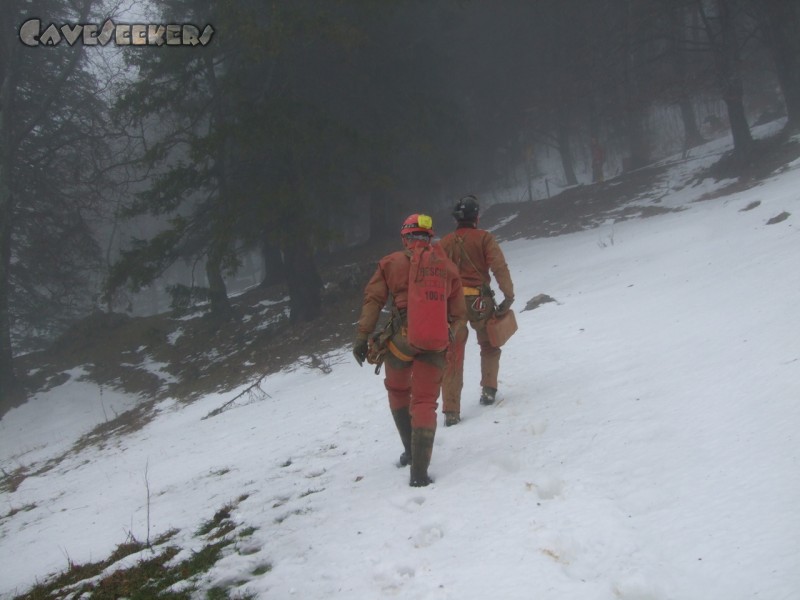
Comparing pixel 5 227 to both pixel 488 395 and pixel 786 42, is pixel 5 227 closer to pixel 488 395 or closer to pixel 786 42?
pixel 488 395

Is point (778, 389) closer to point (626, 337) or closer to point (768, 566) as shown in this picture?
point (768, 566)

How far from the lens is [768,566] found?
2.71 m

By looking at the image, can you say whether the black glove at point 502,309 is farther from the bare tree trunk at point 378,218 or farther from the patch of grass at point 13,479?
the bare tree trunk at point 378,218

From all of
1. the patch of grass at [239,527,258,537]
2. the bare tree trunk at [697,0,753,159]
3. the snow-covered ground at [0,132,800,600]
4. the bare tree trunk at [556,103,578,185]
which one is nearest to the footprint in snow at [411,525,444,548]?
the snow-covered ground at [0,132,800,600]

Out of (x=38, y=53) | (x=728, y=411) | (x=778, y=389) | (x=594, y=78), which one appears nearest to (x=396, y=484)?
(x=728, y=411)

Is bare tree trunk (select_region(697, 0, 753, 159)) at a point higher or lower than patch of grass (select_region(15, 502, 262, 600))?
higher

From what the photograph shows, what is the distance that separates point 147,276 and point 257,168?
3.40 m

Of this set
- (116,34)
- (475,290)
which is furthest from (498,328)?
(116,34)

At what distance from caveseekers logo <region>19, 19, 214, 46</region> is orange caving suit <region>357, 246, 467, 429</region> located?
1074cm

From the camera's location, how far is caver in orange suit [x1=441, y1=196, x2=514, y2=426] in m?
5.79

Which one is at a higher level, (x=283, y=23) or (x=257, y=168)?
(x=283, y=23)

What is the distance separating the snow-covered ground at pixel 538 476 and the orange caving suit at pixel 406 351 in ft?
1.91

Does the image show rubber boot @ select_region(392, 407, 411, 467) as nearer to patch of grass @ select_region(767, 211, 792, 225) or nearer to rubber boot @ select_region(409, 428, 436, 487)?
rubber boot @ select_region(409, 428, 436, 487)

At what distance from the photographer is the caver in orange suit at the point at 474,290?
5789 mm
